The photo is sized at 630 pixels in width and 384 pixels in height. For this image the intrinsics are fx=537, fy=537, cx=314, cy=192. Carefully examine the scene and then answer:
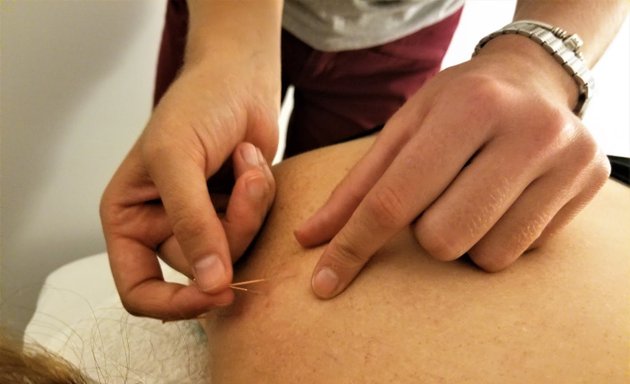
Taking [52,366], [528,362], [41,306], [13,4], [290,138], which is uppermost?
[528,362]

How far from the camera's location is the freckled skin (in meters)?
0.48

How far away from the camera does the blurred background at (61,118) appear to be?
4.08 feet

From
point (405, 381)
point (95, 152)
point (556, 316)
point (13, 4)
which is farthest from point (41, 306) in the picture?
point (556, 316)

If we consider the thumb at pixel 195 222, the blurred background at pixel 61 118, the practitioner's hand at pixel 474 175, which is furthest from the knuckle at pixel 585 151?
the blurred background at pixel 61 118

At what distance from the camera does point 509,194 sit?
0.50 meters

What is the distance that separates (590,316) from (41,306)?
100cm

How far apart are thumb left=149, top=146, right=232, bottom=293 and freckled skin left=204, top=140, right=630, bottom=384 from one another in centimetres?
6

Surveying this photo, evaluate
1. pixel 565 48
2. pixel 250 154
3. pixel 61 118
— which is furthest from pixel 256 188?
pixel 61 118

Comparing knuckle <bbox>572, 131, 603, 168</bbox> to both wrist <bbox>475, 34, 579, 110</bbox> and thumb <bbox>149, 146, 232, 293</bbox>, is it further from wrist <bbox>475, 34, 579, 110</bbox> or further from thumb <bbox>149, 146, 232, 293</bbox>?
thumb <bbox>149, 146, 232, 293</bbox>

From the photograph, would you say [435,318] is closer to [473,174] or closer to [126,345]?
[473,174]

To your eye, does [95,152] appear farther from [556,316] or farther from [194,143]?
[556,316]

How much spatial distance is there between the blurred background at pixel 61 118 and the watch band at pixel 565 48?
89cm

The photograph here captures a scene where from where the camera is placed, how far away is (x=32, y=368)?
17.7 inches

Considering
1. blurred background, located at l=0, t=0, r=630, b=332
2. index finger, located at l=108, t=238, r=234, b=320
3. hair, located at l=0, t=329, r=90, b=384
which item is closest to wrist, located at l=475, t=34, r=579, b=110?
index finger, located at l=108, t=238, r=234, b=320
